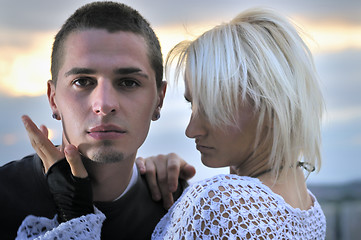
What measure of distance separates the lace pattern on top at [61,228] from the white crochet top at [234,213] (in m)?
0.35

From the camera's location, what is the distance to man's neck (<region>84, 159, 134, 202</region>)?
83.3 inches

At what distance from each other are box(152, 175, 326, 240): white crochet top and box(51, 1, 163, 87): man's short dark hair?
856mm

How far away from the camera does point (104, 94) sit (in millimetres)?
1879

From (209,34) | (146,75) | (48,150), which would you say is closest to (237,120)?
(209,34)

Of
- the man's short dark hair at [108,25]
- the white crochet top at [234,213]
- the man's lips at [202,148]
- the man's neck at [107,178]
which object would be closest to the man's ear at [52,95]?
the man's short dark hair at [108,25]

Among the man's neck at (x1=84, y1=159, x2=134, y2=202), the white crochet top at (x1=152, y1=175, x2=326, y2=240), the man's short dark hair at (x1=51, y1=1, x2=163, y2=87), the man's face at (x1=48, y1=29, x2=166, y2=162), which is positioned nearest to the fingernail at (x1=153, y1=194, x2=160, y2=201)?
the man's neck at (x1=84, y1=159, x2=134, y2=202)

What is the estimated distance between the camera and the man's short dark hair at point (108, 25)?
207cm

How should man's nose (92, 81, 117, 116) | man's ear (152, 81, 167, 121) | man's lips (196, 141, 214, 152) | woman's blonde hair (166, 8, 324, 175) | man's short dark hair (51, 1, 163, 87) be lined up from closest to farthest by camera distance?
woman's blonde hair (166, 8, 324, 175)
man's lips (196, 141, 214, 152)
man's nose (92, 81, 117, 116)
man's short dark hair (51, 1, 163, 87)
man's ear (152, 81, 167, 121)

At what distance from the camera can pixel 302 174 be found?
1811 millimetres

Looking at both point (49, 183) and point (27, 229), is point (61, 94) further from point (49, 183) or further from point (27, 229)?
point (27, 229)

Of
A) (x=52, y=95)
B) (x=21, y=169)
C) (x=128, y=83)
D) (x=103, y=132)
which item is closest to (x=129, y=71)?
(x=128, y=83)

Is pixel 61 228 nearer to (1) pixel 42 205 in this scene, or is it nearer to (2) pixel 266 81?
(1) pixel 42 205

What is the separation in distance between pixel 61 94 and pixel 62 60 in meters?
0.17

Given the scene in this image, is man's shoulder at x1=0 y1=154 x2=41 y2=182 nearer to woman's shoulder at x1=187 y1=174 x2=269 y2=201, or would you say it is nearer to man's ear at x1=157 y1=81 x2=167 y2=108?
man's ear at x1=157 y1=81 x2=167 y2=108
